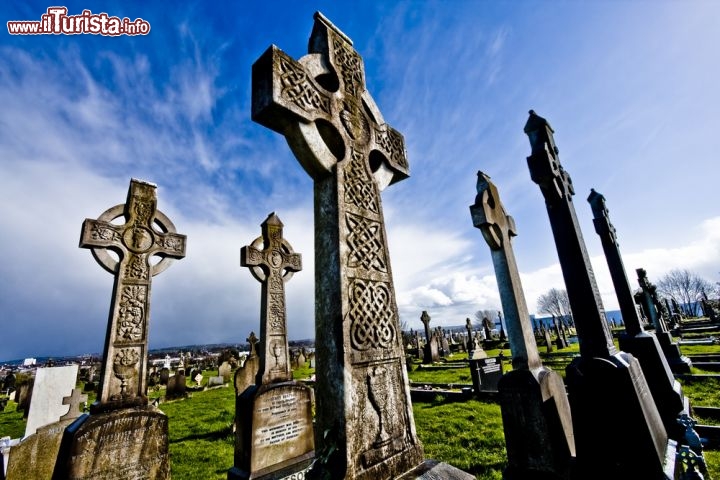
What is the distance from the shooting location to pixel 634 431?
3361 mm

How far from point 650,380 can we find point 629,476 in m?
3.39

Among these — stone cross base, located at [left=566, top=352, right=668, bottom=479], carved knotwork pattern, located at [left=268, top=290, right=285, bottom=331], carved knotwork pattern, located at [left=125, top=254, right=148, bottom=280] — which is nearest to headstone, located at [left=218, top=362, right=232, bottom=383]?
carved knotwork pattern, located at [left=268, top=290, right=285, bottom=331]

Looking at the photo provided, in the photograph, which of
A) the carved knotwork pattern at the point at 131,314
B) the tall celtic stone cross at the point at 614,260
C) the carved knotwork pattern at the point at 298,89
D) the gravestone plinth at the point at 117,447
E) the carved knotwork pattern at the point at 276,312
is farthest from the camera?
the tall celtic stone cross at the point at 614,260

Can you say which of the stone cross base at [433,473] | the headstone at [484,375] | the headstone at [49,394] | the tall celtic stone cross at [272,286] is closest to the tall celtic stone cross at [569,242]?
the stone cross base at [433,473]

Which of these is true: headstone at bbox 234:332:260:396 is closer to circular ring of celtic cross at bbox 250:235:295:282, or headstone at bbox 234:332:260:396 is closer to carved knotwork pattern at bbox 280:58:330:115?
circular ring of celtic cross at bbox 250:235:295:282

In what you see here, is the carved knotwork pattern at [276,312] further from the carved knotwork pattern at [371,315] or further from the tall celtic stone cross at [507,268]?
the carved knotwork pattern at [371,315]

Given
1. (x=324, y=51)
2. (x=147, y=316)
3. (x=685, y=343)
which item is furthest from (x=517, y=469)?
(x=685, y=343)

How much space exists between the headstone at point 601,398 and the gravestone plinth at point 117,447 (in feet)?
17.8

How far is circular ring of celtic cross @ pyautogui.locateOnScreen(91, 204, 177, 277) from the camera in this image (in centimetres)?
513

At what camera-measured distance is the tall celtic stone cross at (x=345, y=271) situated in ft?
6.94

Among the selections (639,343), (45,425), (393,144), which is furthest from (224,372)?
(393,144)

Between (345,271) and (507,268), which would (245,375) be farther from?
(345,271)

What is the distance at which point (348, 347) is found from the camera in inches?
85.7

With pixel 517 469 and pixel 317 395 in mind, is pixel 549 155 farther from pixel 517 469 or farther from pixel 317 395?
pixel 317 395
